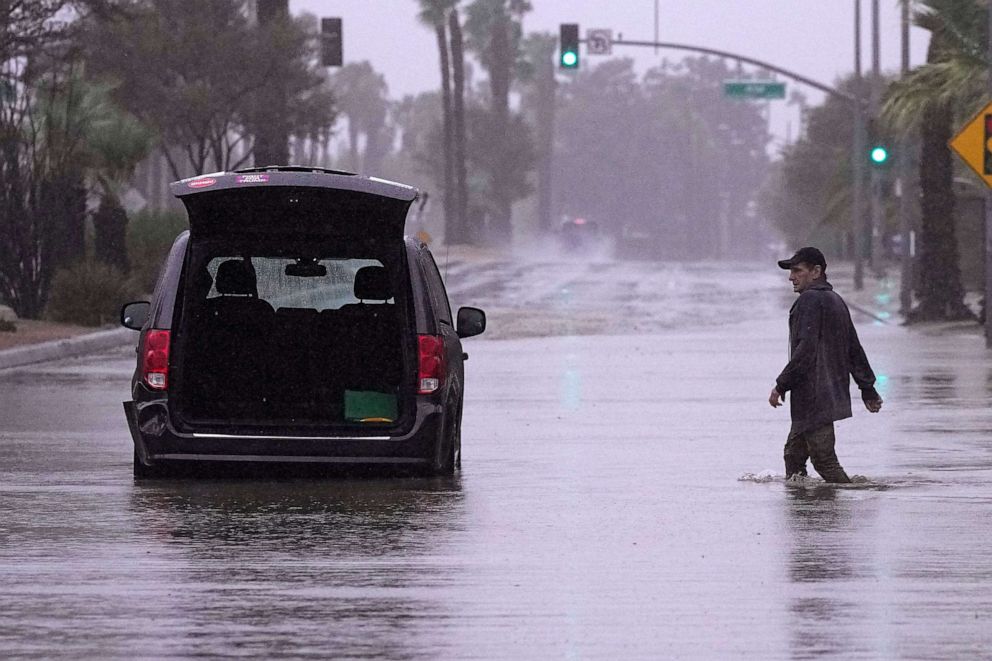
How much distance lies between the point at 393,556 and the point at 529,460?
16.8 ft

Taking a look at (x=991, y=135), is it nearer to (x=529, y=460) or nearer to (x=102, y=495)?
(x=529, y=460)

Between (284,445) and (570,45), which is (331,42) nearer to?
(570,45)

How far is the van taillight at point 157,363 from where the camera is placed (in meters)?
13.8

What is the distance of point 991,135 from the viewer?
99.7ft

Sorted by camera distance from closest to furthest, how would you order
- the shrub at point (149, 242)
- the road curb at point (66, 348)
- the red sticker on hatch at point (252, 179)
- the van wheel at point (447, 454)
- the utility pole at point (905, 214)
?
the red sticker on hatch at point (252, 179), the van wheel at point (447, 454), the road curb at point (66, 348), the utility pole at point (905, 214), the shrub at point (149, 242)

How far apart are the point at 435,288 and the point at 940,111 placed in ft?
81.4

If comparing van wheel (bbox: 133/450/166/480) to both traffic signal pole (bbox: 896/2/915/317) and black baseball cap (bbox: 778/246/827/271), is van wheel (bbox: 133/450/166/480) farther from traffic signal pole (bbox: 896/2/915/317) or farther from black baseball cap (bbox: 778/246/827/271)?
traffic signal pole (bbox: 896/2/915/317)

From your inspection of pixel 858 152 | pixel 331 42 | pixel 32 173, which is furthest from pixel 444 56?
pixel 32 173

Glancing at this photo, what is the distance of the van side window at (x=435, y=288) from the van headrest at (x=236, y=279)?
1.10 metres

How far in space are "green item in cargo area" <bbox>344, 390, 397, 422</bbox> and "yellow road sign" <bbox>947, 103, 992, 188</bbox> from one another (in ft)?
58.7

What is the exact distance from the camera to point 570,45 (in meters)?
53.2

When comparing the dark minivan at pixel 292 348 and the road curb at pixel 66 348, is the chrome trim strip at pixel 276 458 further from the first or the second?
the road curb at pixel 66 348

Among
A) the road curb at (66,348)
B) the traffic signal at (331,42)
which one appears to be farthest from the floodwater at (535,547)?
the traffic signal at (331,42)

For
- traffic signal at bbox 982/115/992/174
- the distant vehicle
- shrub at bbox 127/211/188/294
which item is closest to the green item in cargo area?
traffic signal at bbox 982/115/992/174
